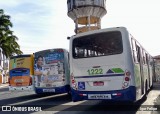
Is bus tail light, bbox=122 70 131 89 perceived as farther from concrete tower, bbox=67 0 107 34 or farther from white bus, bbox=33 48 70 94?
concrete tower, bbox=67 0 107 34

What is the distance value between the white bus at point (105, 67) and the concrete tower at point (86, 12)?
31987 millimetres

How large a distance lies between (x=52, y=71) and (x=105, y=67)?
522 centimetres

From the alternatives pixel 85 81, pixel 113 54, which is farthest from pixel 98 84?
pixel 113 54

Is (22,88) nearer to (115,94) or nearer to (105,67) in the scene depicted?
(105,67)

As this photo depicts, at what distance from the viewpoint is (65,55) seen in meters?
13.8

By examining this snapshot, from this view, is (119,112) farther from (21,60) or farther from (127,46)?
(21,60)

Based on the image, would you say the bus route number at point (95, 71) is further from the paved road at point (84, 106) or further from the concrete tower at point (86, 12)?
the concrete tower at point (86, 12)

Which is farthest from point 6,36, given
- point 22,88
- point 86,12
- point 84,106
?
point 84,106

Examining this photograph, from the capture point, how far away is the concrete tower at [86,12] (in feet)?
137

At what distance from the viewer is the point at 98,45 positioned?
9617 millimetres

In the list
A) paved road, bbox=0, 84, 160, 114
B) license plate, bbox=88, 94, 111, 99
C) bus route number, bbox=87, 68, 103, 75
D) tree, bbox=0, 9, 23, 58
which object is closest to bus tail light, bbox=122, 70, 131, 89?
license plate, bbox=88, 94, 111, 99

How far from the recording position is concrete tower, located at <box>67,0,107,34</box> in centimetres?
4178

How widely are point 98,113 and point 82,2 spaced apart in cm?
3453

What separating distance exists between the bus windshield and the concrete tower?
31.7 m
